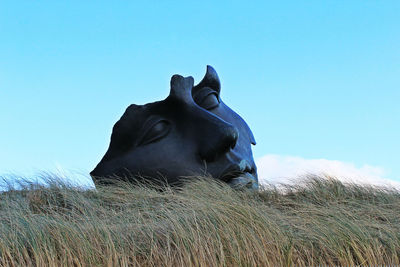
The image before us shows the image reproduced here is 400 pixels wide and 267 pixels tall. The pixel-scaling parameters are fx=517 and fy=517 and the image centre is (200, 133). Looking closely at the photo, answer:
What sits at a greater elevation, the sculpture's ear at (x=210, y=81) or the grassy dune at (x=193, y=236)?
the sculpture's ear at (x=210, y=81)

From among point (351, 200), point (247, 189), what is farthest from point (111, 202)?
point (351, 200)

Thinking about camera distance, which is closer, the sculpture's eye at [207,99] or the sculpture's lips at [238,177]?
the sculpture's lips at [238,177]

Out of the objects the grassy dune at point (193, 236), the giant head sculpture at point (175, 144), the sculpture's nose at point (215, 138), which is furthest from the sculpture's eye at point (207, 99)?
the grassy dune at point (193, 236)

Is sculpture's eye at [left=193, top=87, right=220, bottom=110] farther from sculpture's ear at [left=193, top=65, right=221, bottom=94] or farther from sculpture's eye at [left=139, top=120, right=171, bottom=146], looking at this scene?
sculpture's eye at [left=139, top=120, right=171, bottom=146]

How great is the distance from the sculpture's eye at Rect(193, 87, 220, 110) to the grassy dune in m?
1.72

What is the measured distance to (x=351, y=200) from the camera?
6199 millimetres

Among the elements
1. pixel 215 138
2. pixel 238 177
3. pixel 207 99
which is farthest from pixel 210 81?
pixel 238 177

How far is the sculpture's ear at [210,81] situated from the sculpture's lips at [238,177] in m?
1.20

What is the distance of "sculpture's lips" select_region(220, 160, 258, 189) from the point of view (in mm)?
6008

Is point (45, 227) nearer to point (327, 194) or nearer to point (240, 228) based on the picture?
point (240, 228)

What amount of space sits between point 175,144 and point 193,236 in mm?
2334

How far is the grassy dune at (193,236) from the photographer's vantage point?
11.8 ft

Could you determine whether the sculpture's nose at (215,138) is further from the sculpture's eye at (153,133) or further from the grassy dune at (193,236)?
the grassy dune at (193,236)

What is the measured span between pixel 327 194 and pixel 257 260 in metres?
2.80
